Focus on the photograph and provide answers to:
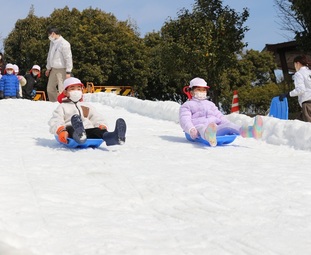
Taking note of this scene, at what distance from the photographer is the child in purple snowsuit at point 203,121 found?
21.5 ft

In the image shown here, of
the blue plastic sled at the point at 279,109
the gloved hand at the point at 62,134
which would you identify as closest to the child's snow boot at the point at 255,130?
the gloved hand at the point at 62,134

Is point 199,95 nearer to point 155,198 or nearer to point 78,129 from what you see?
point 78,129

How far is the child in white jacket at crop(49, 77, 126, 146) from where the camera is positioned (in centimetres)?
589

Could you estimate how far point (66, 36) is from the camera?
36969 mm

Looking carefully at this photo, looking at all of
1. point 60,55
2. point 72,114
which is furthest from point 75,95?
point 60,55

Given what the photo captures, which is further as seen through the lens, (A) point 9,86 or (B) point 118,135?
(A) point 9,86

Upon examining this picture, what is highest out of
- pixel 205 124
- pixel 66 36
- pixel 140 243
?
pixel 66 36

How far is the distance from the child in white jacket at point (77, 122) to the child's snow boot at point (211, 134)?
106cm

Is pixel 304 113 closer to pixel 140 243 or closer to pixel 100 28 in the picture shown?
pixel 140 243

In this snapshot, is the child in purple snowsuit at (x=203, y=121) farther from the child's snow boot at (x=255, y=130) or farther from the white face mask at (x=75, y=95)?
the white face mask at (x=75, y=95)

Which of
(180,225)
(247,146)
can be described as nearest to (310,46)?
(247,146)

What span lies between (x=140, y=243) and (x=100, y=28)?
3663cm

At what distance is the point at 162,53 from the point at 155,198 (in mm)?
23222

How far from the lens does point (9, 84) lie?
15.6 meters
